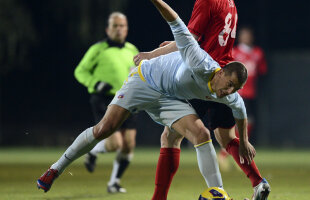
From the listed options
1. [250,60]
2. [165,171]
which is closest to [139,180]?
[165,171]

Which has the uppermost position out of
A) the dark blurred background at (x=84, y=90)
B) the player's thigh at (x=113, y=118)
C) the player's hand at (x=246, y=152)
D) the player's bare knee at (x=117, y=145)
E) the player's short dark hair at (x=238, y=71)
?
the player's short dark hair at (x=238, y=71)

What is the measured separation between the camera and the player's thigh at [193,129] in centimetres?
629

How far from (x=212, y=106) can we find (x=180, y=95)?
1.74 feet

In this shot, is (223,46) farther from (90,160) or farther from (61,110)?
(61,110)

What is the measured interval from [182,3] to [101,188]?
11.2 meters

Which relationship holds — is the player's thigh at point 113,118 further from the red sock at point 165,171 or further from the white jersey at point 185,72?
the red sock at point 165,171

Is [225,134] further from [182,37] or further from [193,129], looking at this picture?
[182,37]

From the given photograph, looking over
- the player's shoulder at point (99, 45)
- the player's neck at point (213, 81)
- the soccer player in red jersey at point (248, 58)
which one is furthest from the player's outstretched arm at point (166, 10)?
the soccer player in red jersey at point (248, 58)

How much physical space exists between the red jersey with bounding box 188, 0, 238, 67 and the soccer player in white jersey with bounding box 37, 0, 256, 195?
1.21ft

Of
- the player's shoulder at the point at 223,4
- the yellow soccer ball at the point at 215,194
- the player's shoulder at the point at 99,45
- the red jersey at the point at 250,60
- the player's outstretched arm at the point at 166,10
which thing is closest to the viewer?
the player's outstretched arm at the point at 166,10

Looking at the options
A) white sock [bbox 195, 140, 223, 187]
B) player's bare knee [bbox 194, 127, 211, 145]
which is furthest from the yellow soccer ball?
player's bare knee [bbox 194, 127, 211, 145]

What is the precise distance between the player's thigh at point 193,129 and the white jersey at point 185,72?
8.3 inches

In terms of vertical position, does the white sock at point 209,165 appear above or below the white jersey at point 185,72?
below

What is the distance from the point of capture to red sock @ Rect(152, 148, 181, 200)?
6731 mm
